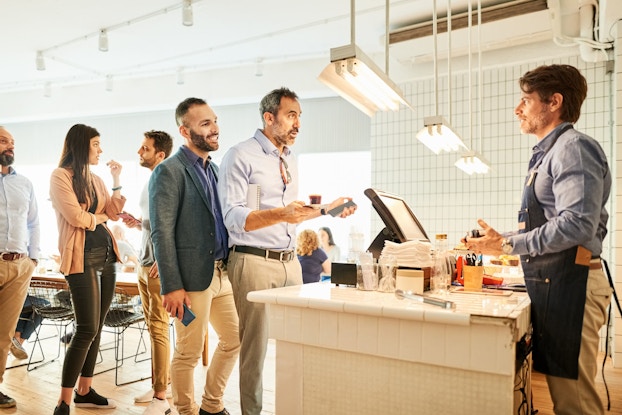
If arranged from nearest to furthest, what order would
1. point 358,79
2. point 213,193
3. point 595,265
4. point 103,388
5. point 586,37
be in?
point 595,265 < point 358,79 < point 213,193 < point 103,388 < point 586,37

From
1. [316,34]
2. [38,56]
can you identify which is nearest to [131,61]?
[38,56]

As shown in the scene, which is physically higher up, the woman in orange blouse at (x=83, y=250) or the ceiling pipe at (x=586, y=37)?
the ceiling pipe at (x=586, y=37)

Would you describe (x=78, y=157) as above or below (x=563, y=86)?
below

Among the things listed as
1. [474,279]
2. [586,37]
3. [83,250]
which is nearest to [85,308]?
[83,250]

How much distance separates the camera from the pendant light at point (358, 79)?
1844mm

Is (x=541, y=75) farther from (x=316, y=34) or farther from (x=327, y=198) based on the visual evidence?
(x=327, y=198)

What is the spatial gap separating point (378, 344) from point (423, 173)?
13.5 feet

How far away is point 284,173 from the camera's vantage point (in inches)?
94.5

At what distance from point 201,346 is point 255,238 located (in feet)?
1.94

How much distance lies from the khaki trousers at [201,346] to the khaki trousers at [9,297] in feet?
5.00

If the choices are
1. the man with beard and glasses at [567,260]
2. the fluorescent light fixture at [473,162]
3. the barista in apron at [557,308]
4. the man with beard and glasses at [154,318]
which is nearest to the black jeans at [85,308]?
the man with beard and glasses at [154,318]

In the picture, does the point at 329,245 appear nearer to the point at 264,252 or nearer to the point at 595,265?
the point at 264,252

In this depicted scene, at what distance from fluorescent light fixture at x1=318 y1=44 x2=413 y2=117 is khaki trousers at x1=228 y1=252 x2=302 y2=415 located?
0.83 meters

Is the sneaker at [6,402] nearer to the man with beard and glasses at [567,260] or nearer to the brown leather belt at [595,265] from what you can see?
the man with beard and glasses at [567,260]
